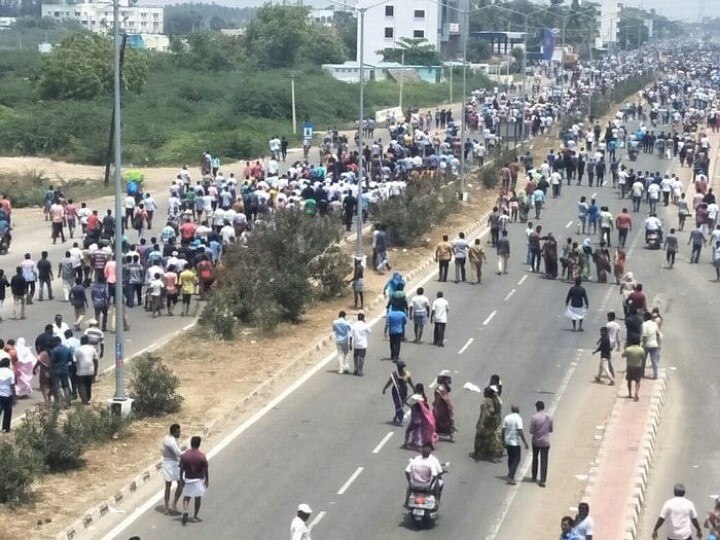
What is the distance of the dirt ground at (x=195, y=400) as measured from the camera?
18.8 meters

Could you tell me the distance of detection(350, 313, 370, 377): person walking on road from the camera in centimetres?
2556

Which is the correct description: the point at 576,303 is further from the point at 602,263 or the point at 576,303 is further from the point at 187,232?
the point at 187,232

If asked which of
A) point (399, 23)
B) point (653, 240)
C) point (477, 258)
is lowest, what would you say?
point (653, 240)

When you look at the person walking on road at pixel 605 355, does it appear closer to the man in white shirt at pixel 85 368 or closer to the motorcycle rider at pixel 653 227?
the man in white shirt at pixel 85 368

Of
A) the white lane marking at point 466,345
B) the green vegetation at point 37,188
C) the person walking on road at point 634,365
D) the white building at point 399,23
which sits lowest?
the green vegetation at point 37,188

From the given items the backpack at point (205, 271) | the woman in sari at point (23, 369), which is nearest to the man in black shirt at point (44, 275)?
the backpack at point (205, 271)

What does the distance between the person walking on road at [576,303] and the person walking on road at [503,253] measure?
6061 mm

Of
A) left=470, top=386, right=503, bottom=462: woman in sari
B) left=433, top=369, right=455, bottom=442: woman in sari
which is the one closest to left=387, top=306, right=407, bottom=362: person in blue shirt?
left=433, top=369, right=455, bottom=442: woman in sari

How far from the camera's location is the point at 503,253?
37.3 m

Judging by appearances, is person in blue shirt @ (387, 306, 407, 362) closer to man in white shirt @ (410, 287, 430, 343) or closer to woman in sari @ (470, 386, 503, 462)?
man in white shirt @ (410, 287, 430, 343)

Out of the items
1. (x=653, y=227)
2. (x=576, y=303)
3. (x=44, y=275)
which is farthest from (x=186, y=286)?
(x=653, y=227)

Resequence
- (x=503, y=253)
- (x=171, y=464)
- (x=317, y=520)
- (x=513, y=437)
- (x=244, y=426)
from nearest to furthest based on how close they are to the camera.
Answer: (x=171, y=464) → (x=317, y=520) → (x=513, y=437) → (x=244, y=426) → (x=503, y=253)

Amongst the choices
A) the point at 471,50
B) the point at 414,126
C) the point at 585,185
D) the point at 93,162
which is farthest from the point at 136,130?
the point at 471,50

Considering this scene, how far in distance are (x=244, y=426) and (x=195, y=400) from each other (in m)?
1.60
